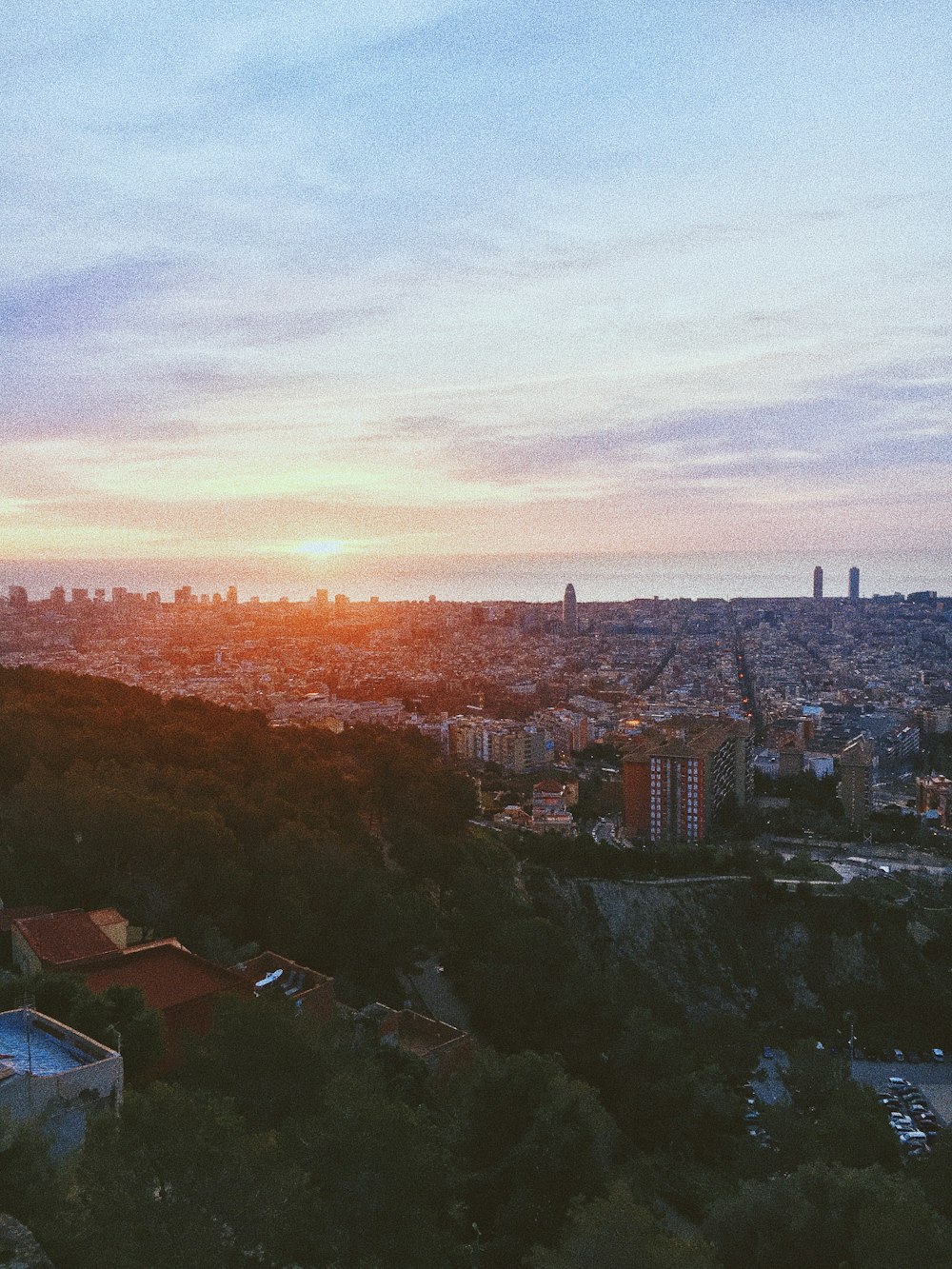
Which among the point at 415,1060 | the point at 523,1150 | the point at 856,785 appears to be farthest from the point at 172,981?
the point at 856,785

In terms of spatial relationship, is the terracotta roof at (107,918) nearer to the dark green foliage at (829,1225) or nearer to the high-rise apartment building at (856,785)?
the dark green foliage at (829,1225)

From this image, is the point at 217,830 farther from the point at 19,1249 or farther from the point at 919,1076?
the point at 919,1076

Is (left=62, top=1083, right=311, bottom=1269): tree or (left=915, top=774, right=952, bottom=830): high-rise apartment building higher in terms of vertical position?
(left=62, top=1083, right=311, bottom=1269): tree

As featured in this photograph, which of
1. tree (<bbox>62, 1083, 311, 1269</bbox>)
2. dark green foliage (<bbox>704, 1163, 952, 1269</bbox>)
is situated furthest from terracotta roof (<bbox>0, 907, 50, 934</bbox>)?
dark green foliage (<bbox>704, 1163, 952, 1269</bbox>)

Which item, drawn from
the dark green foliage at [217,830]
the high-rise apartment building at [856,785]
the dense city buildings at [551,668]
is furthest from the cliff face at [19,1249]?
the high-rise apartment building at [856,785]

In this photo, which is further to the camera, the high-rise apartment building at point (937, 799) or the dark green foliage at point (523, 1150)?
the high-rise apartment building at point (937, 799)

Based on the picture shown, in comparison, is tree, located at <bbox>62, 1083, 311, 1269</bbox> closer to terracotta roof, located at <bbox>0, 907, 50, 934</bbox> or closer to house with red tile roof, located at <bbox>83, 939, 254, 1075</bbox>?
house with red tile roof, located at <bbox>83, 939, 254, 1075</bbox>
